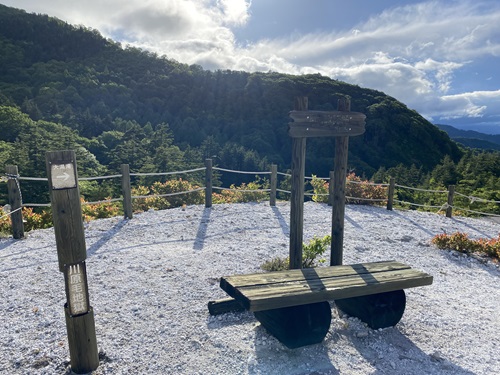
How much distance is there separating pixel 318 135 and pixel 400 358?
2.28m

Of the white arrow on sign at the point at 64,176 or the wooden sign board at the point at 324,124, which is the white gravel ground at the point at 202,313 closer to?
the white arrow on sign at the point at 64,176

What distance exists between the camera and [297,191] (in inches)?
156

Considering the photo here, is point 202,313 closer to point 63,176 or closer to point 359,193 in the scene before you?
point 63,176

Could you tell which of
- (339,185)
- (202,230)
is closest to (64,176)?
(339,185)

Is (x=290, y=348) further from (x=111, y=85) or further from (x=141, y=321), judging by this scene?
(x=111, y=85)

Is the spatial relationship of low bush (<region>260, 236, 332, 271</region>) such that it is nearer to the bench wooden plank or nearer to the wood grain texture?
the bench wooden plank

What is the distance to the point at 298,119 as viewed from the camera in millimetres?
3754

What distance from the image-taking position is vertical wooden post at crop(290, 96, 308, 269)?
386 cm

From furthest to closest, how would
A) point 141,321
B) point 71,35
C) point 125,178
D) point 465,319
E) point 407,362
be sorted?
point 71,35 → point 125,178 → point 465,319 → point 141,321 → point 407,362

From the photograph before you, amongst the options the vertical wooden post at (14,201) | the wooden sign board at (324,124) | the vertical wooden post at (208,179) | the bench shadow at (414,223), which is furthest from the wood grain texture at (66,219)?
the bench shadow at (414,223)

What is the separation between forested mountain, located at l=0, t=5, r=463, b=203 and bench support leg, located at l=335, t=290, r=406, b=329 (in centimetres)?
3117

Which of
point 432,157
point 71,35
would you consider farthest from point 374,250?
point 71,35

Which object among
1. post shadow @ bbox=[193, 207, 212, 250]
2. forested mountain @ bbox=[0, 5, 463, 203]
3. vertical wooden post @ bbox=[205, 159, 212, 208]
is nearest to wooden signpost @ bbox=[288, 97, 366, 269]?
post shadow @ bbox=[193, 207, 212, 250]

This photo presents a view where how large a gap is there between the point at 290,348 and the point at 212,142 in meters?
48.0
